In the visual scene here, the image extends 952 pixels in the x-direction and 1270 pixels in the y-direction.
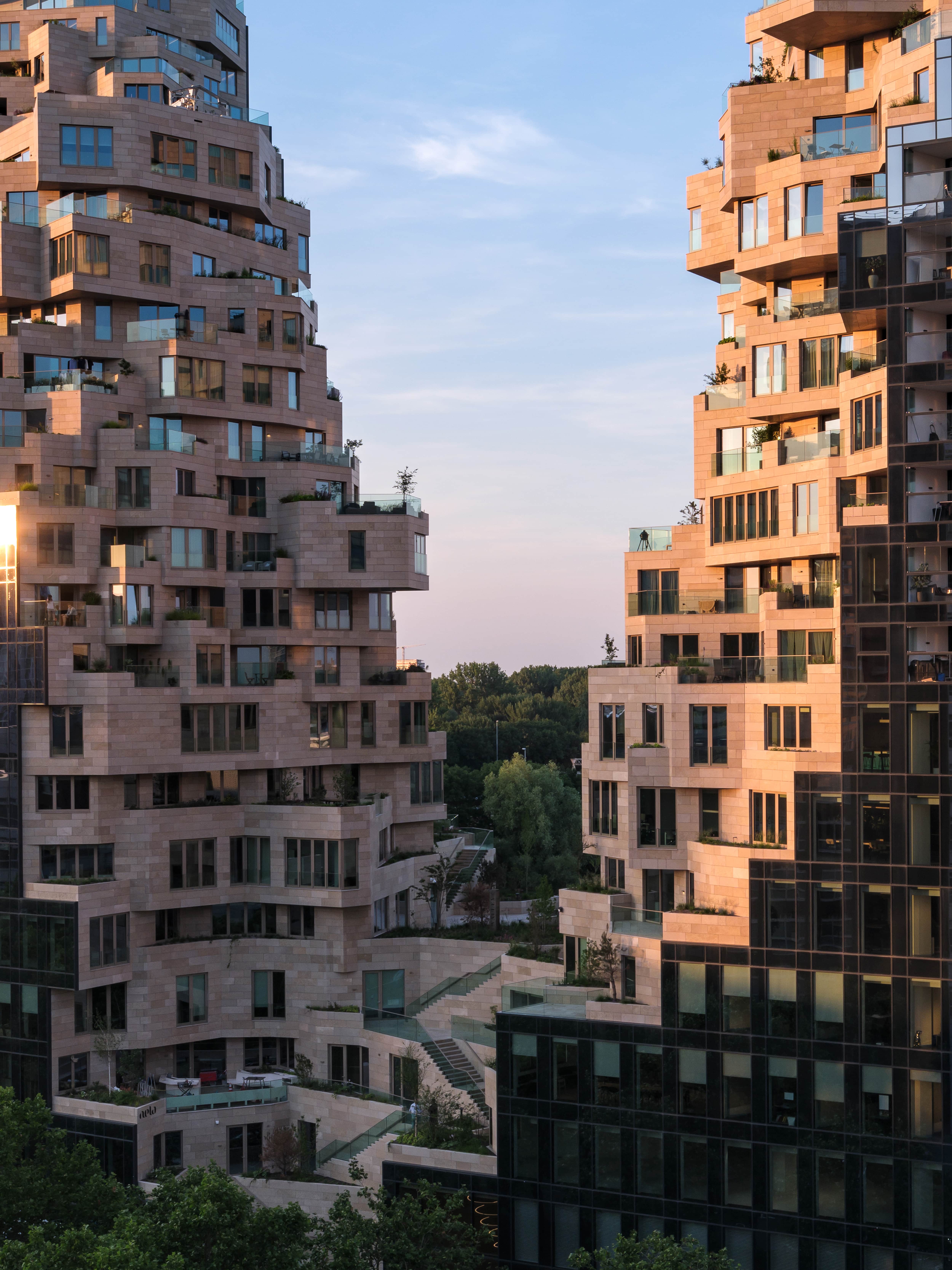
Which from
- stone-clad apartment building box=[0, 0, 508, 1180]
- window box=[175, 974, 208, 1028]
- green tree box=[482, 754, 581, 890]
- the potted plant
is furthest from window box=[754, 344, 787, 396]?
green tree box=[482, 754, 581, 890]

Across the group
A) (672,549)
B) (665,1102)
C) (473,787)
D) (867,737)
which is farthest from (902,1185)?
(473,787)

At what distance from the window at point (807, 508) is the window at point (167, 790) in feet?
117

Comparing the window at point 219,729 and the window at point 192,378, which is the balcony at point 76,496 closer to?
the window at point 192,378

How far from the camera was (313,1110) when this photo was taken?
71438 millimetres

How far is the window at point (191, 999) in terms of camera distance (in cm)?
7444

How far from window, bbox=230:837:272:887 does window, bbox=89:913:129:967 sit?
6448 millimetres

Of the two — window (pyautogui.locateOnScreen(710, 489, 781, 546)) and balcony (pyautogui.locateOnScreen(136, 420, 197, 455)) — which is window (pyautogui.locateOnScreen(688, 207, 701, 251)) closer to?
window (pyautogui.locateOnScreen(710, 489, 781, 546))

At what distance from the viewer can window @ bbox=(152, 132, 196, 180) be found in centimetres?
8038

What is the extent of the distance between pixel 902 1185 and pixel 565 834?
72.6 m

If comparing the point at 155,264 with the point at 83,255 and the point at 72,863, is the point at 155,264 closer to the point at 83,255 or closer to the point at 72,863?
the point at 83,255

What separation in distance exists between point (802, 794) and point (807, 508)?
1311 cm

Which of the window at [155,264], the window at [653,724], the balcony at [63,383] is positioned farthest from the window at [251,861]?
the window at [155,264]

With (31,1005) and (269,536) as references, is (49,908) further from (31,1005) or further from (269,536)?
(269,536)

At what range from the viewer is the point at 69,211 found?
258ft
